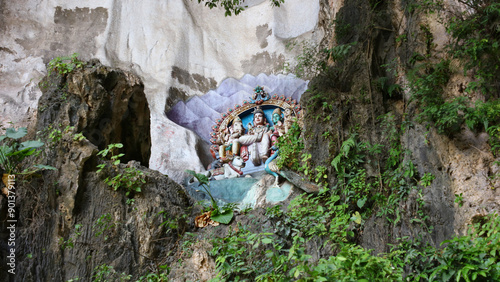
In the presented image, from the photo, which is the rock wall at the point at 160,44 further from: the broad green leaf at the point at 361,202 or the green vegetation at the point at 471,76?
the broad green leaf at the point at 361,202

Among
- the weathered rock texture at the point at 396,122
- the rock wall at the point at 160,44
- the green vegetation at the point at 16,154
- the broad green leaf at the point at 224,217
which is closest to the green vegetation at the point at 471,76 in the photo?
the weathered rock texture at the point at 396,122

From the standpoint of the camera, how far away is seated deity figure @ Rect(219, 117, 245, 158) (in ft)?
34.8

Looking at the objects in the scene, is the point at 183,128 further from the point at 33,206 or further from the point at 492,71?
the point at 492,71

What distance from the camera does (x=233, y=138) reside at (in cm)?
1096

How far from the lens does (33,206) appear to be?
17.8ft

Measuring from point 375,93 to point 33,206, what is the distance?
4772mm

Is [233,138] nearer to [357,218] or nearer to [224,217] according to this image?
[224,217]

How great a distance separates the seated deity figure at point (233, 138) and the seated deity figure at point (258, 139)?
0.57 feet

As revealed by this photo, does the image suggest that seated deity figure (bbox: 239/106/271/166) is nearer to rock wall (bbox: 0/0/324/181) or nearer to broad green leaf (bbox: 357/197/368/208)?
rock wall (bbox: 0/0/324/181)

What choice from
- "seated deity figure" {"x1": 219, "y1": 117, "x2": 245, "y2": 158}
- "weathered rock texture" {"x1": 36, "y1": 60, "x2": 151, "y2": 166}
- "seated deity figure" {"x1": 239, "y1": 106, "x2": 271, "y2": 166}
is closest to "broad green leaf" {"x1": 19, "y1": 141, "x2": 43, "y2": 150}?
"weathered rock texture" {"x1": 36, "y1": 60, "x2": 151, "y2": 166}

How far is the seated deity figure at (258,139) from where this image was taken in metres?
10.1

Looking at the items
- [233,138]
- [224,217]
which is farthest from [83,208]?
[233,138]

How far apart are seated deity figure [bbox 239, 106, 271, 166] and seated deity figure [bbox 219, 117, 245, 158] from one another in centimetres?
17

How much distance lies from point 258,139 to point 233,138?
737 millimetres
